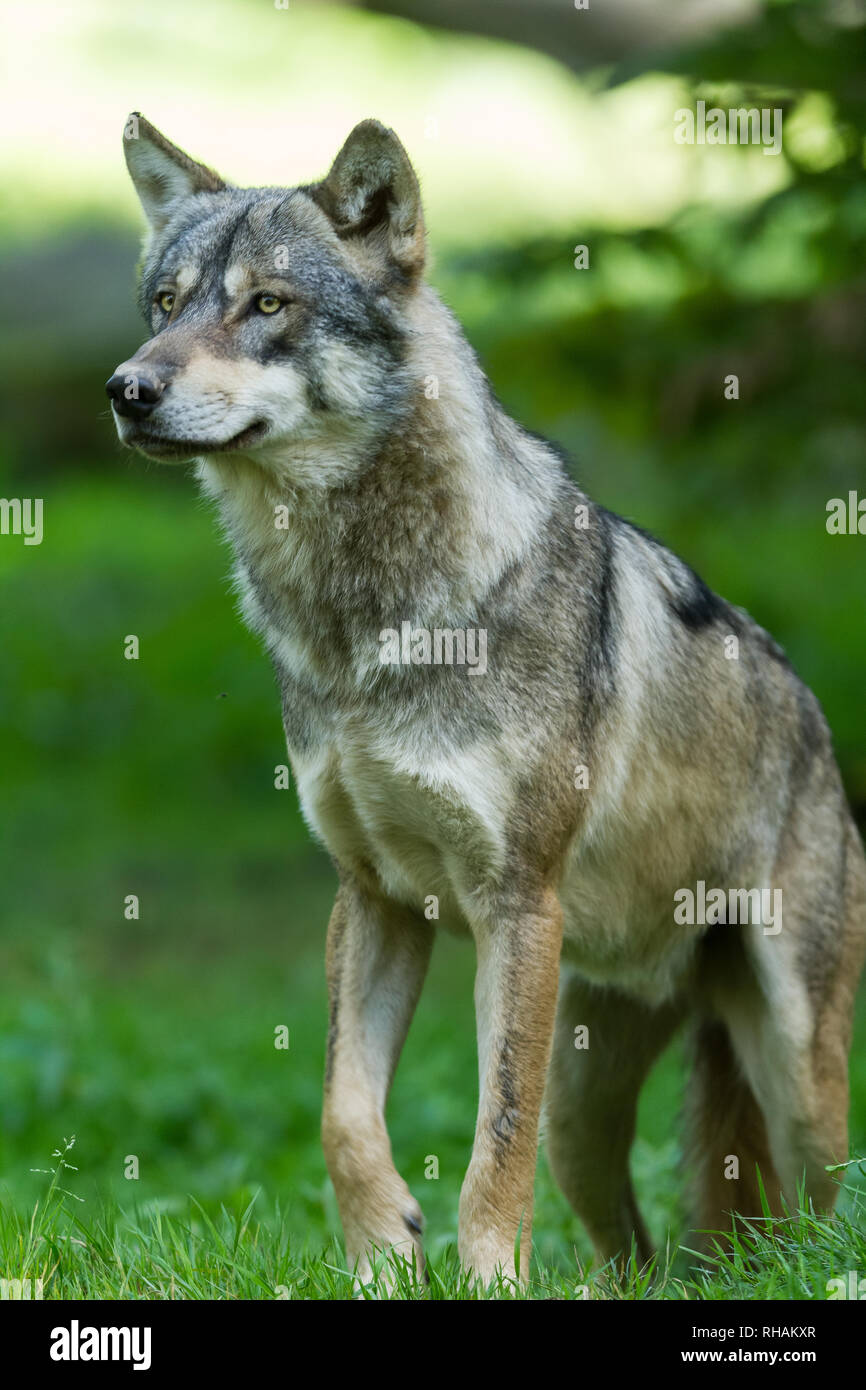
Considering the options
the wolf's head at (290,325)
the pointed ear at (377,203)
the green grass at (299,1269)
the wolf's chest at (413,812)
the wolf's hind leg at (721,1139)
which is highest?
the pointed ear at (377,203)

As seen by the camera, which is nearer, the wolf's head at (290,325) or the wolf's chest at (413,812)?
the wolf's head at (290,325)

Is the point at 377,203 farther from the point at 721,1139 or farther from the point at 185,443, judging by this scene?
the point at 721,1139

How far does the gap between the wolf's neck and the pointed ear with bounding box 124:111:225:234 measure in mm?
853

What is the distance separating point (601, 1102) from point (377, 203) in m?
3.09

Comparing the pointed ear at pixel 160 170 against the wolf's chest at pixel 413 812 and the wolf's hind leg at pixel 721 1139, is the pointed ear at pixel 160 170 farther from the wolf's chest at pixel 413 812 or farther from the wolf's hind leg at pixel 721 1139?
the wolf's hind leg at pixel 721 1139

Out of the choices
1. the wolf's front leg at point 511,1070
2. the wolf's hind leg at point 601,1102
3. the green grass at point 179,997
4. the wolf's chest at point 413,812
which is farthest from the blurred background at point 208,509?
the wolf's front leg at point 511,1070

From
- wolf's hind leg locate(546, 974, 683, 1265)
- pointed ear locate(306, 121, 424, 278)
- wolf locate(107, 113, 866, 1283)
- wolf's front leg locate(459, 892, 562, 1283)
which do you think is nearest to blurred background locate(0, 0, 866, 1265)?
wolf's hind leg locate(546, 974, 683, 1265)

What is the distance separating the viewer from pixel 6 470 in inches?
639

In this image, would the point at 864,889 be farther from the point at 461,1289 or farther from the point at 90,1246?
the point at 90,1246

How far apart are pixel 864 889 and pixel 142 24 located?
14666 mm

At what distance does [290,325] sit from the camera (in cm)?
420

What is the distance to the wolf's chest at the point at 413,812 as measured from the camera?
422cm
